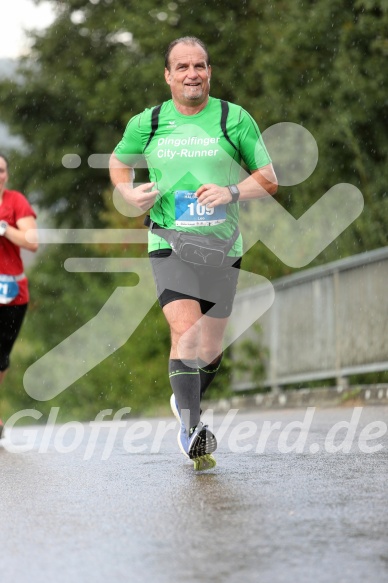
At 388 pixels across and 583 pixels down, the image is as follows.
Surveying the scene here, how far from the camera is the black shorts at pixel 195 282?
303 inches

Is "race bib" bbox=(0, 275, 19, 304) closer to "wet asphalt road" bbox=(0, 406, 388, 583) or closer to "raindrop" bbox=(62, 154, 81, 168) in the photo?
"wet asphalt road" bbox=(0, 406, 388, 583)

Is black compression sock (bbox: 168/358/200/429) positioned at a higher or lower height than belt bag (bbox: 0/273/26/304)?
lower

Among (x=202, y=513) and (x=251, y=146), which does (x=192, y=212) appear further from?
(x=202, y=513)

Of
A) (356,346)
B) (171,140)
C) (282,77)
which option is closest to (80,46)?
(282,77)

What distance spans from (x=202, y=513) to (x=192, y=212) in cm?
238

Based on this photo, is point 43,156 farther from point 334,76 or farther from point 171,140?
point 171,140

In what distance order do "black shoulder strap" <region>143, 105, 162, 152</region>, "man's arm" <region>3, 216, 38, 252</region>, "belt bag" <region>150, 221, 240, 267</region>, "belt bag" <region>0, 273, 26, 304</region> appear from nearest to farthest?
"belt bag" <region>150, 221, 240, 267</region> < "black shoulder strap" <region>143, 105, 162, 152</region> < "man's arm" <region>3, 216, 38, 252</region> < "belt bag" <region>0, 273, 26, 304</region>

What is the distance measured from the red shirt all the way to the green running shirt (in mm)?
2957

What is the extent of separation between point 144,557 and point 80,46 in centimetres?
3145

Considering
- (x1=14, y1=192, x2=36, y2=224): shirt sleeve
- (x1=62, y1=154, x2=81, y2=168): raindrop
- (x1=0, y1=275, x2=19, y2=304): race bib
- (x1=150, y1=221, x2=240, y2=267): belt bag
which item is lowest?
(x1=150, y1=221, x2=240, y2=267): belt bag

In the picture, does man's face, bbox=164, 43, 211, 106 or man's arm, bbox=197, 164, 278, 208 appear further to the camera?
man's face, bbox=164, 43, 211, 106

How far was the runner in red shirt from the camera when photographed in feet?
34.3

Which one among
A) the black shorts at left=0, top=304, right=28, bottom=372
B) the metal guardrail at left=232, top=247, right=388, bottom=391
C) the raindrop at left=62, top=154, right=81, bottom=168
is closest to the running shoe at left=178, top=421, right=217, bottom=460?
the black shorts at left=0, top=304, right=28, bottom=372

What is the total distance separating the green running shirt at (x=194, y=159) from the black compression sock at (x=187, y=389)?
670mm
